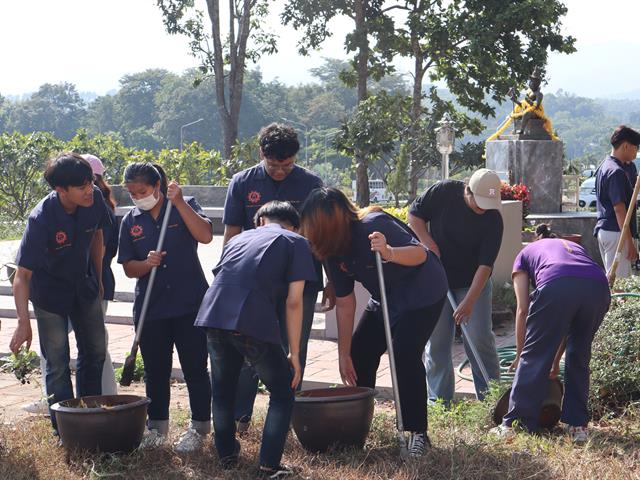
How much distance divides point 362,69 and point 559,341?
61.9 ft

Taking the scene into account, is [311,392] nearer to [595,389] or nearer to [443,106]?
[595,389]

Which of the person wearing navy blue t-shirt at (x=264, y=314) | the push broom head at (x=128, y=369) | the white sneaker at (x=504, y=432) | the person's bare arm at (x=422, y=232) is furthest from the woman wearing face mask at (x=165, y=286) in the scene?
the white sneaker at (x=504, y=432)

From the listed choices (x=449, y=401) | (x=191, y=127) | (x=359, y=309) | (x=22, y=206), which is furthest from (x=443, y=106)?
(x=191, y=127)

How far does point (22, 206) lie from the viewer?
2519 cm

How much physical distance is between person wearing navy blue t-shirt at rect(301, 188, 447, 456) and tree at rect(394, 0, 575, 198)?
16.7m

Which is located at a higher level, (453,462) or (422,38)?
(422,38)

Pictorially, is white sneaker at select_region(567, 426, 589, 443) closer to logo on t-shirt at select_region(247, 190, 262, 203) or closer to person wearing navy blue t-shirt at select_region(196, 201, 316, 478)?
person wearing navy blue t-shirt at select_region(196, 201, 316, 478)

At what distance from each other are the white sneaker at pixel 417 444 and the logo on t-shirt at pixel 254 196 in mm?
1583

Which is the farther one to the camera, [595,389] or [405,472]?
[595,389]

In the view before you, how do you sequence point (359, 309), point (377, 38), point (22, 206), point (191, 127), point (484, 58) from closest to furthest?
1. point (359, 309)
2. point (484, 58)
3. point (377, 38)
4. point (22, 206)
5. point (191, 127)

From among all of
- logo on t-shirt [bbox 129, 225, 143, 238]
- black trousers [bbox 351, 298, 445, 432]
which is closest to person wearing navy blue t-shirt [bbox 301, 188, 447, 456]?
black trousers [bbox 351, 298, 445, 432]

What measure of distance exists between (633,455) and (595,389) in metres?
0.90

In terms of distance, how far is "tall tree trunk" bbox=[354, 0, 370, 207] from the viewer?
23094mm

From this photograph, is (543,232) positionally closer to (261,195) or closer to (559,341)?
(559,341)
